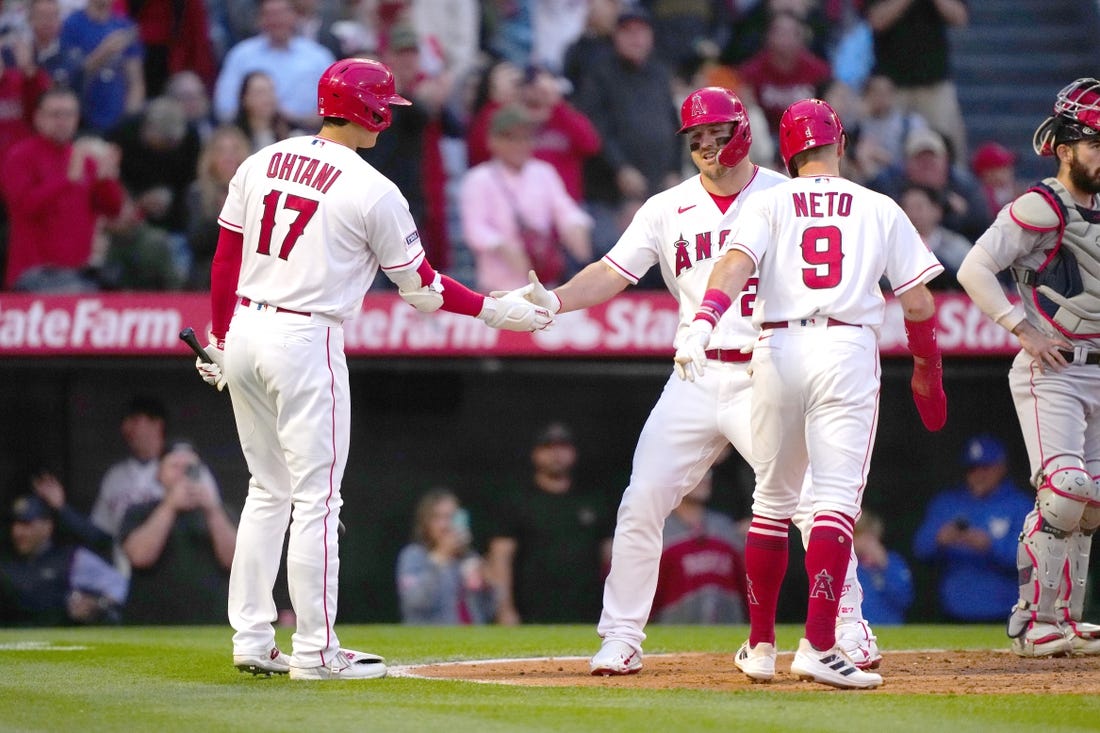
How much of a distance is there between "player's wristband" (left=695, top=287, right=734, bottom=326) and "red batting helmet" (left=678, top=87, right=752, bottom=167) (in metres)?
0.79

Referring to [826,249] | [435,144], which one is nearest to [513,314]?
[826,249]

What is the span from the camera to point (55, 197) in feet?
33.1

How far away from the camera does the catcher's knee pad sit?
6289mm

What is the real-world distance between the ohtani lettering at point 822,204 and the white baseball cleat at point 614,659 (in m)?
1.63

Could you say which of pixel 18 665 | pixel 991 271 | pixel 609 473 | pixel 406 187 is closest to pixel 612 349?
pixel 609 473

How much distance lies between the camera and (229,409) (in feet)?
34.0

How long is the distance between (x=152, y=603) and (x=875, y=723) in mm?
6678

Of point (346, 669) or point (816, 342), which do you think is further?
point (346, 669)

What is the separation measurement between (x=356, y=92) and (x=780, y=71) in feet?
21.6

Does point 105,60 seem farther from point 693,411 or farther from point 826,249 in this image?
point 826,249

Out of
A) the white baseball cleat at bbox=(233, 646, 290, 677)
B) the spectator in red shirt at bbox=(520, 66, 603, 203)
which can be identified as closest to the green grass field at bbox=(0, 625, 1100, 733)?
the white baseball cleat at bbox=(233, 646, 290, 677)

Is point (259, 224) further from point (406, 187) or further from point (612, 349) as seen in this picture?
point (406, 187)

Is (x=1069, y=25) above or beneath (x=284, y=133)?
above

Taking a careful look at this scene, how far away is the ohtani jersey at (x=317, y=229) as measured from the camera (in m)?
5.35
